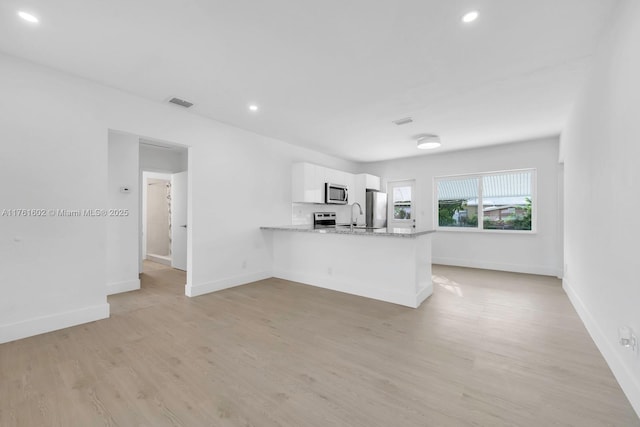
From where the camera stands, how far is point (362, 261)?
3914 mm

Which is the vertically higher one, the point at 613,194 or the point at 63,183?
the point at 63,183

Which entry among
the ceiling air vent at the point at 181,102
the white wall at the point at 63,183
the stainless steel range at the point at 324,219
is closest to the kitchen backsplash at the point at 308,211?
the stainless steel range at the point at 324,219

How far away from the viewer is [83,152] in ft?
9.63

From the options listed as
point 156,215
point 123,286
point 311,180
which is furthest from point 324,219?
point 156,215

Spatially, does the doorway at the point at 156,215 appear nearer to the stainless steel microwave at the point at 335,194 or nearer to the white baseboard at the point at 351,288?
the white baseboard at the point at 351,288

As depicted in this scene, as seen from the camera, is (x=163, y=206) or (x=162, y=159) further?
(x=163, y=206)

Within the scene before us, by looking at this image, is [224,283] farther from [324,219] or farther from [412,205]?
[412,205]

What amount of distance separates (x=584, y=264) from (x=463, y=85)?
89.4 inches

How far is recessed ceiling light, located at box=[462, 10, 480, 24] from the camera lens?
1.94 metres

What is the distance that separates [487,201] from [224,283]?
544cm

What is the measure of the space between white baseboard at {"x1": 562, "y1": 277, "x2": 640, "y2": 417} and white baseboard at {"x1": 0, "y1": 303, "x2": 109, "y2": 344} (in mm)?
4437

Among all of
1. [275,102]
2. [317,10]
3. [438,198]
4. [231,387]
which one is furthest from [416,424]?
[438,198]

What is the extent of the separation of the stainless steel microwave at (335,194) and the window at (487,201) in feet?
7.08

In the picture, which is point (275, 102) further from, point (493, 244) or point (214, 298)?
point (493, 244)
